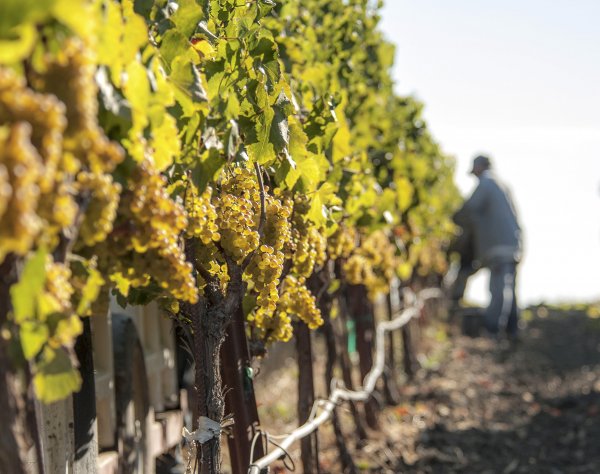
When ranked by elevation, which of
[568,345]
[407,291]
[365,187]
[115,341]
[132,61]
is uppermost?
[132,61]

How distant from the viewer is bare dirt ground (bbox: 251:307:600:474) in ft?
23.3

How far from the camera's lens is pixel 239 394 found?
4.25m

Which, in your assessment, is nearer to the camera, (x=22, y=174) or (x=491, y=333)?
(x=22, y=174)

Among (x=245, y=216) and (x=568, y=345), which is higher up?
(x=245, y=216)

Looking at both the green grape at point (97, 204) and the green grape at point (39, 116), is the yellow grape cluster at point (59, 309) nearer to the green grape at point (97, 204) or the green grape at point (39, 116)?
the green grape at point (97, 204)

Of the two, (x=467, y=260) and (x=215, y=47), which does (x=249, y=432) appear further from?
(x=467, y=260)

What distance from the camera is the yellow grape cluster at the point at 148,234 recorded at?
241cm

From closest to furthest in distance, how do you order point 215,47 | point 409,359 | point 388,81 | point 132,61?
point 132,61 → point 215,47 → point 388,81 → point 409,359

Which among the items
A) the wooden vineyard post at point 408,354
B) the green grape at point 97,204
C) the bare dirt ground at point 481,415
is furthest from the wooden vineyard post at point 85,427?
the wooden vineyard post at point 408,354

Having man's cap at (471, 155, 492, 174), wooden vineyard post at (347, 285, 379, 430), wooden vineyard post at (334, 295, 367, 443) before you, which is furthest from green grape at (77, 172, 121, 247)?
man's cap at (471, 155, 492, 174)

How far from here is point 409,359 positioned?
10406 mm

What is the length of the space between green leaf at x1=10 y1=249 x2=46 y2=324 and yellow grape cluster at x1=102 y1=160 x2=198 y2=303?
1.36 feet

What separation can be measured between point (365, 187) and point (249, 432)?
6.16 ft

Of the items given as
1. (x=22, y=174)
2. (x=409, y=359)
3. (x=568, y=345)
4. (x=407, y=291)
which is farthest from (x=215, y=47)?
(x=568, y=345)
